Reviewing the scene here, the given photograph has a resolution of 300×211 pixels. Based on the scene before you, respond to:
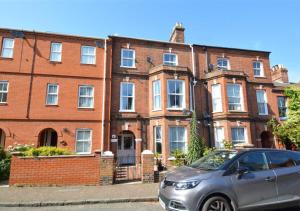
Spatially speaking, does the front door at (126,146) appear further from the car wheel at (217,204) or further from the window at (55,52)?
the car wheel at (217,204)

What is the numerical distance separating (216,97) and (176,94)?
3721 mm

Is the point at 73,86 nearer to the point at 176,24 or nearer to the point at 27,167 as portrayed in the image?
the point at 27,167

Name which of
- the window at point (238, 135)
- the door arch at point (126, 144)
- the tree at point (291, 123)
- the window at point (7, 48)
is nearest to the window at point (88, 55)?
the window at point (7, 48)

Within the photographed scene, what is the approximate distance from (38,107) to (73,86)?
2917 millimetres

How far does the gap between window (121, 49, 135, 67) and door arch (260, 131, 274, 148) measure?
13320 millimetres

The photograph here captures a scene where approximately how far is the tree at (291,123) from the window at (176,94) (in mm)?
8395

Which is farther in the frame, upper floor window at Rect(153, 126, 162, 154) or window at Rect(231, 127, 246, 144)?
window at Rect(231, 127, 246, 144)

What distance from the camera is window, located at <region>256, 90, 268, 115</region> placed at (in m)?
20.5

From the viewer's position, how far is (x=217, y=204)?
Result: 5457mm

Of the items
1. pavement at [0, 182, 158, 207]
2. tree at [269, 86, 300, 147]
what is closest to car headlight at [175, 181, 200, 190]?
pavement at [0, 182, 158, 207]

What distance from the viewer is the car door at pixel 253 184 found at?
5.61 m

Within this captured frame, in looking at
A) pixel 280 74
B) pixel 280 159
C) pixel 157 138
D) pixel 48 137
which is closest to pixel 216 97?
pixel 157 138

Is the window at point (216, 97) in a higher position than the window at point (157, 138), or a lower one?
higher

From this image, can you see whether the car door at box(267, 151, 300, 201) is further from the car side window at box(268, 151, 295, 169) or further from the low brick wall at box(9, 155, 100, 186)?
the low brick wall at box(9, 155, 100, 186)
